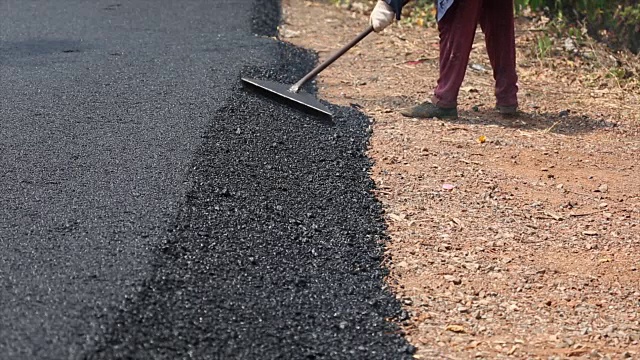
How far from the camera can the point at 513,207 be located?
3.62m

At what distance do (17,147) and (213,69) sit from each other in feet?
4.69

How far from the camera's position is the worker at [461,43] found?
4363 millimetres

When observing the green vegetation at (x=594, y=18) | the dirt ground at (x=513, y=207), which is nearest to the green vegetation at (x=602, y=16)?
the green vegetation at (x=594, y=18)

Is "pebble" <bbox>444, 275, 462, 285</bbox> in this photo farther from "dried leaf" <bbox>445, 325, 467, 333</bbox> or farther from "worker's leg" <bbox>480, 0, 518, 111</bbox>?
"worker's leg" <bbox>480, 0, 518, 111</bbox>

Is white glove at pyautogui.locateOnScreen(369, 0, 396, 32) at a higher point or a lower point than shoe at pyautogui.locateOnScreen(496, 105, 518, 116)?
higher

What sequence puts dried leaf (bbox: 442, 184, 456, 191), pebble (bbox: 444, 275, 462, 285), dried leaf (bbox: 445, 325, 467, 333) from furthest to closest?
1. dried leaf (bbox: 442, 184, 456, 191)
2. pebble (bbox: 444, 275, 462, 285)
3. dried leaf (bbox: 445, 325, 467, 333)

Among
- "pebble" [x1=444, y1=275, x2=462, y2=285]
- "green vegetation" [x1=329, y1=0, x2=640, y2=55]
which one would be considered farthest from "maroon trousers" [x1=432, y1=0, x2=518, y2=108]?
"pebble" [x1=444, y1=275, x2=462, y2=285]

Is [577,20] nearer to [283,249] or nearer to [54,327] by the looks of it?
[283,249]

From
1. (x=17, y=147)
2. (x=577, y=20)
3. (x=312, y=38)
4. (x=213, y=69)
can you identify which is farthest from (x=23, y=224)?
(x=577, y=20)

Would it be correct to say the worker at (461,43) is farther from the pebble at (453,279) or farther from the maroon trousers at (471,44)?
the pebble at (453,279)

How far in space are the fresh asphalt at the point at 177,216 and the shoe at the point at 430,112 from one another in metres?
→ 0.30

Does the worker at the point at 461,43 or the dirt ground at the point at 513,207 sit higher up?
the worker at the point at 461,43

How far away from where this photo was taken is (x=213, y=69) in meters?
4.77

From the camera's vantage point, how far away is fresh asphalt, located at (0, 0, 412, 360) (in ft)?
7.83
